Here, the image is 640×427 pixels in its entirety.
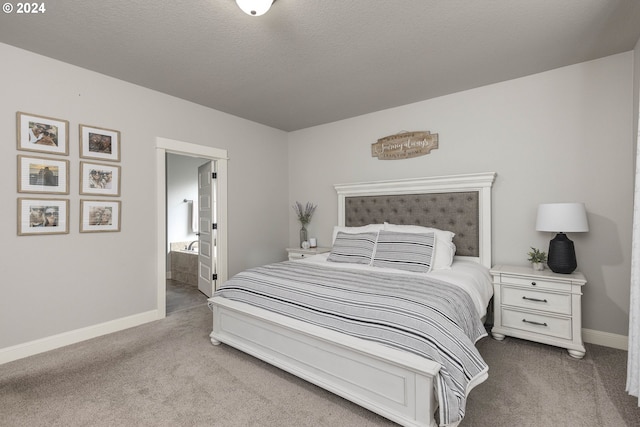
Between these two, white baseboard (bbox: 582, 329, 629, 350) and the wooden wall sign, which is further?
the wooden wall sign

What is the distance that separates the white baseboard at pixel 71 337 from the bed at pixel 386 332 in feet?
3.20

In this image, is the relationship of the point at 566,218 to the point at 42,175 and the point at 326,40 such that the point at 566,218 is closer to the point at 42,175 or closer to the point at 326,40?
the point at 326,40

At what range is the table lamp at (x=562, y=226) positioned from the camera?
242cm

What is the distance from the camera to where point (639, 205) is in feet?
5.35

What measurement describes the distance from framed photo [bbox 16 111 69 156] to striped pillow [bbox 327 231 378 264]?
2.68 meters

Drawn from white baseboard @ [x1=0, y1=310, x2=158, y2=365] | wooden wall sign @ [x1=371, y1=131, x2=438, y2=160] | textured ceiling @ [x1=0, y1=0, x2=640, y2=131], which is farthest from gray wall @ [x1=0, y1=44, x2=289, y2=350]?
wooden wall sign @ [x1=371, y1=131, x2=438, y2=160]

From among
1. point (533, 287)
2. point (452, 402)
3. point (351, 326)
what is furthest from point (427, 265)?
point (452, 402)

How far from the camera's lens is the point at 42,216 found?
8.33ft

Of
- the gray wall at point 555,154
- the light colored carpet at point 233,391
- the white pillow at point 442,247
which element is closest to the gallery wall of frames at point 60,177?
the light colored carpet at point 233,391

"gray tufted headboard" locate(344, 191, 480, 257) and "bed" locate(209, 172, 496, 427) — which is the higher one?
"gray tufted headboard" locate(344, 191, 480, 257)

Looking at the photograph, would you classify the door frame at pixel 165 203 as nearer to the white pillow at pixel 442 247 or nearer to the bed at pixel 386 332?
the bed at pixel 386 332

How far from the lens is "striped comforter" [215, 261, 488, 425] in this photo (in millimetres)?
1513

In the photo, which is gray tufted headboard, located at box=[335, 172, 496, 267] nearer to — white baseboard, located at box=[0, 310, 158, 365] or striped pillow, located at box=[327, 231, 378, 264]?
striped pillow, located at box=[327, 231, 378, 264]
